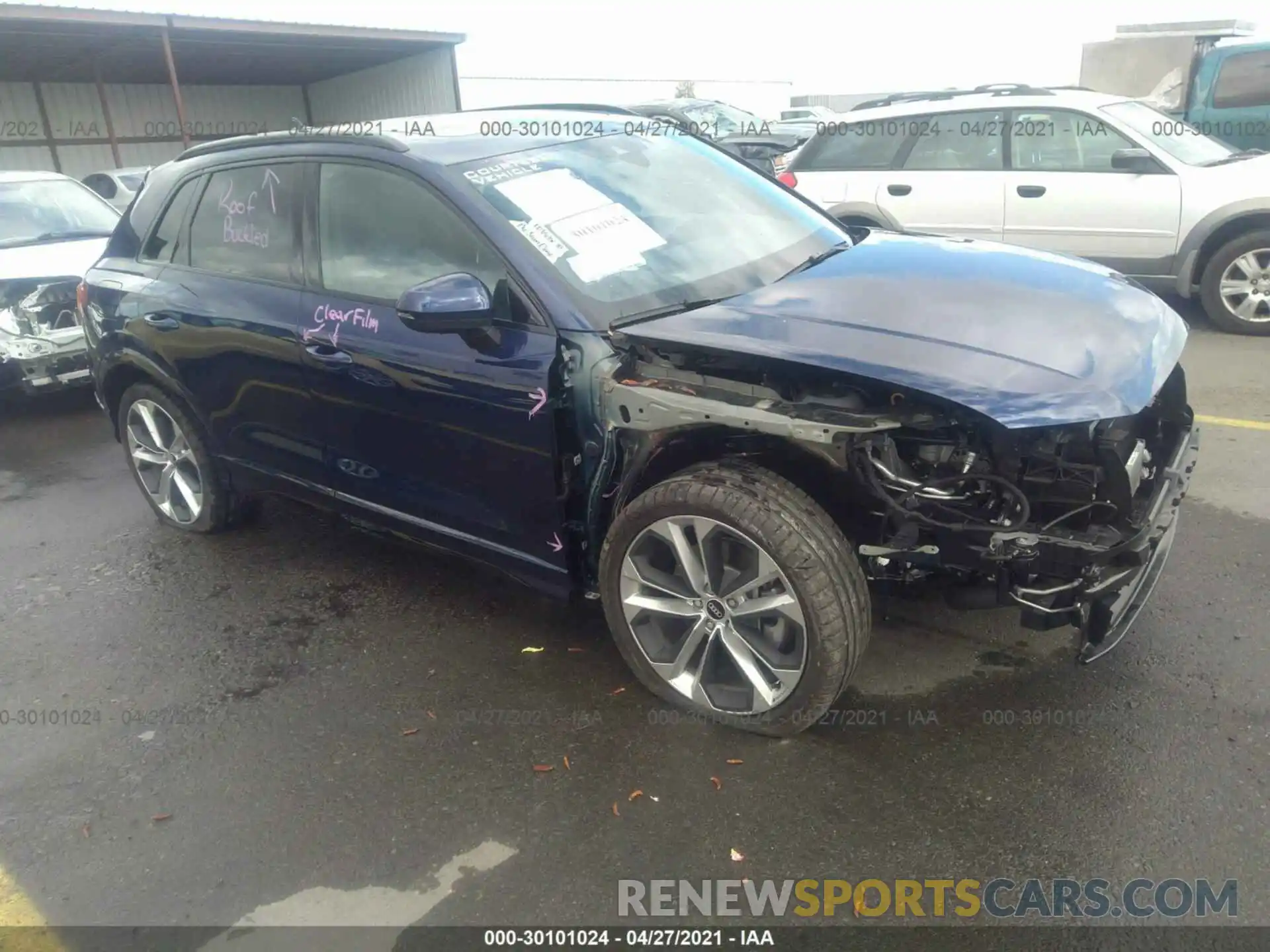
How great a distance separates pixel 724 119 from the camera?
16562 mm

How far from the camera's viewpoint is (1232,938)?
2.07m

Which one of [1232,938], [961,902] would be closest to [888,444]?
[961,902]

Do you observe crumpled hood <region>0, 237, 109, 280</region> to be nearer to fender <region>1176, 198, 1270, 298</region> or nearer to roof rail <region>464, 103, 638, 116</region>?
roof rail <region>464, 103, 638, 116</region>

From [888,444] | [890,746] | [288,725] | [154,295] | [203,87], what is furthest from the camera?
[203,87]

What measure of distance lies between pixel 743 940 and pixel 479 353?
179 cm

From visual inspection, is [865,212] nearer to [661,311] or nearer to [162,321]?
[661,311]

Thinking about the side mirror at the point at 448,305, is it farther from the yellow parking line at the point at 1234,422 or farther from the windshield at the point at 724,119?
the windshield at the point at 724,119

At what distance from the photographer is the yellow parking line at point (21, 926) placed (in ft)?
7.56

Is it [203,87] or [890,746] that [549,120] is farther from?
[203,87]

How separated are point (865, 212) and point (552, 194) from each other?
5.18 metres

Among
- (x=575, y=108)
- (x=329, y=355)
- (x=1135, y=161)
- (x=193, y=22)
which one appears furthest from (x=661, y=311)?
(x=193, y=22)

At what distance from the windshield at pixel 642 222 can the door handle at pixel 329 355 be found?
0.76 metres

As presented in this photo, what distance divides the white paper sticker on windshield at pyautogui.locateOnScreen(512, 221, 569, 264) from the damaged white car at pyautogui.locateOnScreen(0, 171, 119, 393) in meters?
4.65

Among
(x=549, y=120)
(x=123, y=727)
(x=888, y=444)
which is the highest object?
(x=549, y=120)
